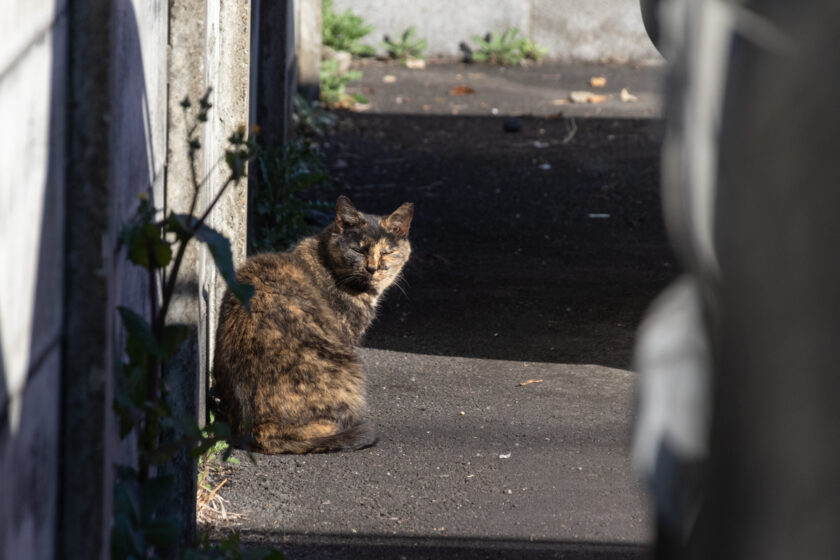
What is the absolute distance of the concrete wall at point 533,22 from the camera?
1370cm

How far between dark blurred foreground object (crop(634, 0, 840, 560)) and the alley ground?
31cm

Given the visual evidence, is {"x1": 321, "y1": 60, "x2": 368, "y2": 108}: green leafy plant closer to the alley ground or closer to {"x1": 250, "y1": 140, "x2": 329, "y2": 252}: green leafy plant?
the alley ground

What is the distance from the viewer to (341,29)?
43.3ft

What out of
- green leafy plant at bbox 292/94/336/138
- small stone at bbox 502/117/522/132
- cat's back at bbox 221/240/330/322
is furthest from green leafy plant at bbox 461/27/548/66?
cat's back at bbox 221/240/330/322

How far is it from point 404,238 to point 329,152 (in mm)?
4198

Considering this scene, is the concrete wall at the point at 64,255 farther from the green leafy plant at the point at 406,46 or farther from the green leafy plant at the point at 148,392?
the green leafy plant at the point at 406,46

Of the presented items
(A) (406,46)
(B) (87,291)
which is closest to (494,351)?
(B) (87,291)

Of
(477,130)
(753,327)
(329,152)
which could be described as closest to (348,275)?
(753,327)

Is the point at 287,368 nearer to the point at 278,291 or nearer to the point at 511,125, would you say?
the point at 278,291

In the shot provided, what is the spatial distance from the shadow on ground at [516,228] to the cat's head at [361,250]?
20.5 inches

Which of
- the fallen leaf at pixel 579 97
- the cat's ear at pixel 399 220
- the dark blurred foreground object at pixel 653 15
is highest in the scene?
the dark blurred foreground object at pixel 653 15

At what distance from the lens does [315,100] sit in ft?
35.1

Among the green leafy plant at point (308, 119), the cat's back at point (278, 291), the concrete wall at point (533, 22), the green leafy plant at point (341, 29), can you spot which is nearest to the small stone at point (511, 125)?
the green leafy plant at point (308, 119)

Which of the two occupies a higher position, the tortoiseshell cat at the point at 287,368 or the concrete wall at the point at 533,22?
the concrete wall at the point at 533,22
